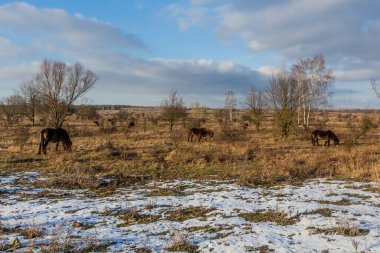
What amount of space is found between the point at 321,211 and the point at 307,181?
138 inches

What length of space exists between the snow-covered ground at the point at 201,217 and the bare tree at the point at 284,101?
573 inches

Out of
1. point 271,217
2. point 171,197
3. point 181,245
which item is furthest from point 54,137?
point 181,245

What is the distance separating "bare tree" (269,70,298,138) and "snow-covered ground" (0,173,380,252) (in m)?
14.5

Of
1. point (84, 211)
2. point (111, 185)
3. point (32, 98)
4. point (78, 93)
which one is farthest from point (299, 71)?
point (84, 211)

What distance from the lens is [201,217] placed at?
21.3ft

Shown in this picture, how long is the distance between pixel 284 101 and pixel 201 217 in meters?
18.6

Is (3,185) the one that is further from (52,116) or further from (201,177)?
(52,116)

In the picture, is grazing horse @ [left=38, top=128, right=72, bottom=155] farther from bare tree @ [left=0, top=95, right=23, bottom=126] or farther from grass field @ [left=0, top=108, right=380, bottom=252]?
bare tree @ [left=0, top=95, right=23, bottom=126]

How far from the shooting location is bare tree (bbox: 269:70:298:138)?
77.5ft

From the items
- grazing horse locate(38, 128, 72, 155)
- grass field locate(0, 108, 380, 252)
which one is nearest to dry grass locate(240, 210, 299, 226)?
grass field locate(0, 108, 380, 252)

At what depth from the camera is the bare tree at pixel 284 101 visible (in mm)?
23609

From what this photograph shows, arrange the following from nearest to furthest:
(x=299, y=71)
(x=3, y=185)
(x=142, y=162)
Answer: (x=3, y=185)
(x=142, y=162)
(x=299, y=71)

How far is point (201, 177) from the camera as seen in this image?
11.1 metres

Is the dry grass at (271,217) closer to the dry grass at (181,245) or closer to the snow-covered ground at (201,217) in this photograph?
the snow-covered ground at (201,217)
